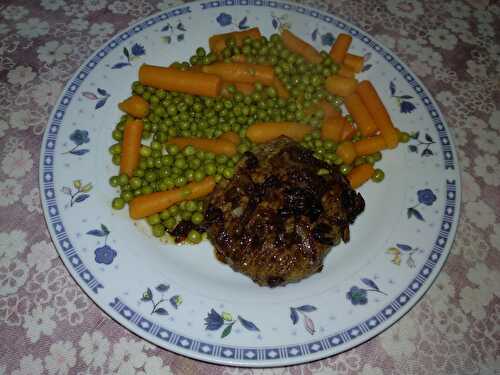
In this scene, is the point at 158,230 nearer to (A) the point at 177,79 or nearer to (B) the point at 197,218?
(B) the point at 197,218

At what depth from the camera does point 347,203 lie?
377 cm

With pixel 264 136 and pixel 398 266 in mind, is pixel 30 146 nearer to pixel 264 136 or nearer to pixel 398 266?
pixel 264 136

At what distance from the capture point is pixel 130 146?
4.06 metres

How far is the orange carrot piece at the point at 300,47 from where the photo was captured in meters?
4.71

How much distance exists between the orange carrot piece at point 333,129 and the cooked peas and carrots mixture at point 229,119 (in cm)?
1

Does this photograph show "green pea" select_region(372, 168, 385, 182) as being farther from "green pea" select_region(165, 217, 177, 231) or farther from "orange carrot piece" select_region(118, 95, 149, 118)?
"orange carrot piece" select_region(118, 95, 149, 118)

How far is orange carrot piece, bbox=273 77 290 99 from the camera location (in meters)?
4.65

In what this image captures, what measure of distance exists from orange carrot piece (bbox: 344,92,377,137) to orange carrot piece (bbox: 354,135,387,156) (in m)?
0.10

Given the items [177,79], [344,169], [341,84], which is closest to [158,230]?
Result: [177,79]

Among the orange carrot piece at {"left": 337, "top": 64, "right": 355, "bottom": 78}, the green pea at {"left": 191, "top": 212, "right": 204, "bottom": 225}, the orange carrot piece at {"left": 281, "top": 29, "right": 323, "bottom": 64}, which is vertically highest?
the orange carrot piece at {"left": 281, "top": 29, "right": 323, "bottom": 64}

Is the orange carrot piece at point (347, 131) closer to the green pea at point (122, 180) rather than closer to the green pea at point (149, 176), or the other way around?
the green pea at point (149, 176)

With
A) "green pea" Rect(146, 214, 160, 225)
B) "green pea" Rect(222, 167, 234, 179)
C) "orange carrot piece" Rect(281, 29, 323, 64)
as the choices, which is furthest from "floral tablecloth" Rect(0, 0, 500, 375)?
"green pea" Rect(222, 167, 234, 179)

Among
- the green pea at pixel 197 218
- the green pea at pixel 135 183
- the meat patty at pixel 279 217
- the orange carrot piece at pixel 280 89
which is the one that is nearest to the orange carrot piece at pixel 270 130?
the orange carrot piece at pixel 280 89

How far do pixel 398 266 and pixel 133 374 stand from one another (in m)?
2.39
